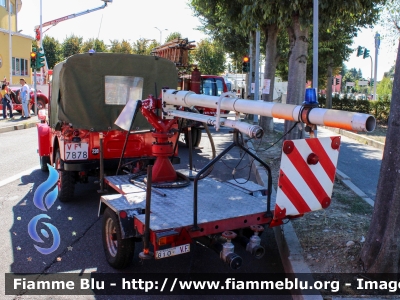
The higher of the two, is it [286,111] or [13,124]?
[286,111]

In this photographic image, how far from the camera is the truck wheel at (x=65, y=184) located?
7.11 metres

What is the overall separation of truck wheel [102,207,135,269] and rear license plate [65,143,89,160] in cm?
232

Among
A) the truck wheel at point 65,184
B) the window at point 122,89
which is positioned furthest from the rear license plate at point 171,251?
the window at point 122,89

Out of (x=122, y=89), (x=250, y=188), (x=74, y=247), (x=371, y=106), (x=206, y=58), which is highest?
(x=206, y=58)

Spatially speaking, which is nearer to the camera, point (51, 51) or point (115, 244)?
point (115, 244)

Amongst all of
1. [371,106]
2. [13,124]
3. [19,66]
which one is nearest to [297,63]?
[13,124]

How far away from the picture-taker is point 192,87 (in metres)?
5.75

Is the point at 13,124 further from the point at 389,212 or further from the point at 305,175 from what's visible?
the point at 389,212

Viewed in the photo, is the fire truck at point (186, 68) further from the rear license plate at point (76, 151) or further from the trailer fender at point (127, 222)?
the trailer fender at point (127, 222)

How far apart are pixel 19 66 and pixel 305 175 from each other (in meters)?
36.4

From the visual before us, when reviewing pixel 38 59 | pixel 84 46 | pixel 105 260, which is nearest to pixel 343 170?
pixel 105 260

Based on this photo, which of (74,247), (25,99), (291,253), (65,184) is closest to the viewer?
(291,253)

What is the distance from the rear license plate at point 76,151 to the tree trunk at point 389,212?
457cm

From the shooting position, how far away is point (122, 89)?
757cm
